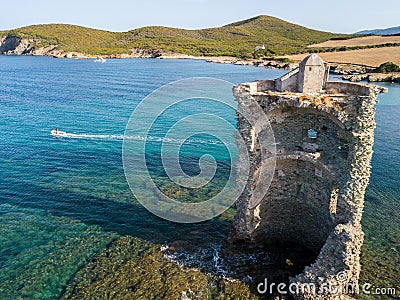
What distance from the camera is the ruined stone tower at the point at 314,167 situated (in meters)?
15.2

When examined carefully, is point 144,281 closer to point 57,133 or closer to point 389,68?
point 57,133

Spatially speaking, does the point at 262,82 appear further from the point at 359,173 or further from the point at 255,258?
the point at 255,258

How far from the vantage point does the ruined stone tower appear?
49.8 ft

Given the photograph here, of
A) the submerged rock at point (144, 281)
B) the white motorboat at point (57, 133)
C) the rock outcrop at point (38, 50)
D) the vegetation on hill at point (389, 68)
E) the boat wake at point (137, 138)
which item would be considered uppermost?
the rock outcrop at point (38, 50)

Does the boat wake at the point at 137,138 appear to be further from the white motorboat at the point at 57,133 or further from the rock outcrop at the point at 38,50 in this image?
the rock outcrop at the point at 38,50

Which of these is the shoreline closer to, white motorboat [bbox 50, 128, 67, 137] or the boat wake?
the boat wake

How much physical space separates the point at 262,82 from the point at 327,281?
398 inches

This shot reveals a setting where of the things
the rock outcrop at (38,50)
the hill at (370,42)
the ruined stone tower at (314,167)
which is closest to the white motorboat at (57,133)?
the ruined stone tower at (314,167)

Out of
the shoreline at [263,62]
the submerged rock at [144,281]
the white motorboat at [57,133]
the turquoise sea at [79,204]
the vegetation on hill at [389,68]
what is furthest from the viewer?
the vegetation on hill at [389,68]

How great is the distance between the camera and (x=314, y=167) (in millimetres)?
18062

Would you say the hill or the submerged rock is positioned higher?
the hill

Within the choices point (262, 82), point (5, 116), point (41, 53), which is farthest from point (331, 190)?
point (41, 53)

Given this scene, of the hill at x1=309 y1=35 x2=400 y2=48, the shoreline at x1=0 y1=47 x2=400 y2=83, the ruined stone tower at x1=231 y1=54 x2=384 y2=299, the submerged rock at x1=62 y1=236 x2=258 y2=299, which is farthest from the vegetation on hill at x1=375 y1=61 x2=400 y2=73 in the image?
the submerged rock at x1=62 y1=236 x2=258 y2=299

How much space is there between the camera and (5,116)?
47.8 m
